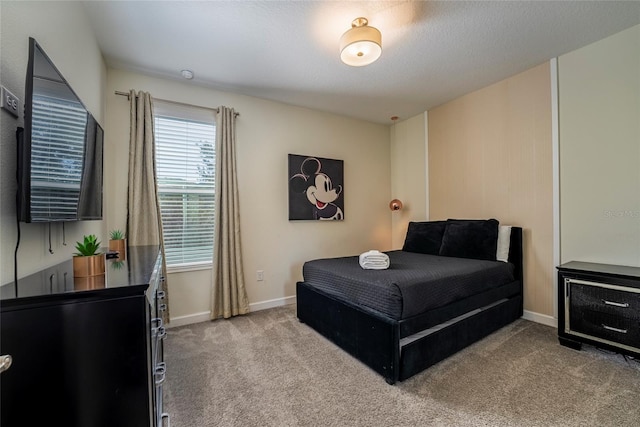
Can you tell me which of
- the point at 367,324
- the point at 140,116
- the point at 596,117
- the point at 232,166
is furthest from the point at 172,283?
the point at 596,117

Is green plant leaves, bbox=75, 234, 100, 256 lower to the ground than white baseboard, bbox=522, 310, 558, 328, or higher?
higher

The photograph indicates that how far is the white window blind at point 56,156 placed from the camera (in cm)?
105

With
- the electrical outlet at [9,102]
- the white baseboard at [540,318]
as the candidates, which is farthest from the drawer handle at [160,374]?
the white baseboard at [540,318]

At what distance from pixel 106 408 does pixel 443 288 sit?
6.61 feet

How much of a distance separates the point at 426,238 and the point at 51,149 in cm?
343

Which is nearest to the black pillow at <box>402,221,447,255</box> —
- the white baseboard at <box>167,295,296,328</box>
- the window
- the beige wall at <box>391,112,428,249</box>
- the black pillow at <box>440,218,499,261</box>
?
the black pillow at <box>440,218,499,261</box>

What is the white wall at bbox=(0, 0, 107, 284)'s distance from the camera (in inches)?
39.5

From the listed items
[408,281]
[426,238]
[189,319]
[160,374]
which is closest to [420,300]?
[408,281]

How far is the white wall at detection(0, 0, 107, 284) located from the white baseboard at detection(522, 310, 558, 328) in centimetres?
389

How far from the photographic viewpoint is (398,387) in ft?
5.75

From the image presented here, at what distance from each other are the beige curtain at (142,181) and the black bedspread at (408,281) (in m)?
1.59

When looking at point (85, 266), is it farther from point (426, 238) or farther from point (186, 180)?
point (426, 238)

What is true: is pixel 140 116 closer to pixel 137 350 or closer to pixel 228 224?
pixel 228 224

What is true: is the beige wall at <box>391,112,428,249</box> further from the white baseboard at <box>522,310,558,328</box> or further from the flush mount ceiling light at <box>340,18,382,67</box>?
the flush mount ceiling light at <box>340,18,382,67</box>
